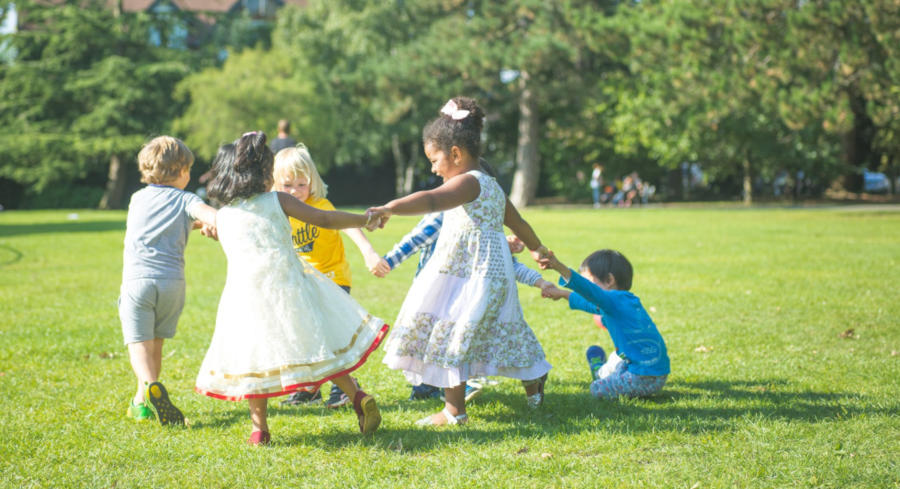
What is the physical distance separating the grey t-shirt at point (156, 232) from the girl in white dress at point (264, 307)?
503 millimetres

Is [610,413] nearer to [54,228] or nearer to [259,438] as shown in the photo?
[259,438]

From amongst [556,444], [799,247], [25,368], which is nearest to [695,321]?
[556,444]

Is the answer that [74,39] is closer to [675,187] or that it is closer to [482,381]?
[675,187]

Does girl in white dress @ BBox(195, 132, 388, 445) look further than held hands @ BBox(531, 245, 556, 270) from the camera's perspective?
No

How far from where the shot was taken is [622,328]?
481 centimetres

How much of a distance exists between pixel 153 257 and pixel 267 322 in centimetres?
98

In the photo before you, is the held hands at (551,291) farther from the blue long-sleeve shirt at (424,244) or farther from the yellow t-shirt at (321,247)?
the yellow t-shirt at (321,247)

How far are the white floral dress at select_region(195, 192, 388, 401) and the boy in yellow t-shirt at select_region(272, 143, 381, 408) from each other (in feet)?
2.46

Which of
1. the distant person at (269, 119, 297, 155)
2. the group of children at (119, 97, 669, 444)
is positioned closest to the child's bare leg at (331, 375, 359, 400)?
the group of children at (119, 97, 669, 444)

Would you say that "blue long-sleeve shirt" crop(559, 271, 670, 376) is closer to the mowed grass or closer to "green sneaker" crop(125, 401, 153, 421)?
the mowed grass

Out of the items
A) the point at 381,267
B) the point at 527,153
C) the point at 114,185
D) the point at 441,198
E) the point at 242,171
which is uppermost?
the point at 527,153

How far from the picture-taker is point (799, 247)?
14.0 metres

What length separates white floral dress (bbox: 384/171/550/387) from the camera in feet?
13.9

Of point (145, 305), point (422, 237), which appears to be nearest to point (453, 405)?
point (422, 237)
